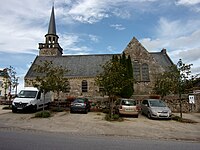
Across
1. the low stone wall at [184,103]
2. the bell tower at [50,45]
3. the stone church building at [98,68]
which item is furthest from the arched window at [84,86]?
the bell tower at [50,45]

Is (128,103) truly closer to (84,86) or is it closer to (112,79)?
(112,79)

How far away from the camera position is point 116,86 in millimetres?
17094

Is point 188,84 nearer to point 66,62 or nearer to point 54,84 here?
point 54,84

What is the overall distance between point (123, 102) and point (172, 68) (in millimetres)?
5021

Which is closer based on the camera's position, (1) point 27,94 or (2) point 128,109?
(2) point 128,109

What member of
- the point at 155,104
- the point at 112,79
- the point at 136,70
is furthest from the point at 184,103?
the point at 136,70

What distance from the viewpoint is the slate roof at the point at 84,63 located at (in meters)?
35.8

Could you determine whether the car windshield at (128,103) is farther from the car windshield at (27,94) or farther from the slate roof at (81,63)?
the slate roof at (81,63)

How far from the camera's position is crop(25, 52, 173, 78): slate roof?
3584 cm

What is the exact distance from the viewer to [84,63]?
38.3 meters

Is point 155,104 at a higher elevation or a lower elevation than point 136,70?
lower

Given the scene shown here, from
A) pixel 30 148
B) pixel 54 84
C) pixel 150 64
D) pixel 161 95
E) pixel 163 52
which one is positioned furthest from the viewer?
pixel 163 52

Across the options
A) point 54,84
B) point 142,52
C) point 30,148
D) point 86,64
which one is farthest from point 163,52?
point 30,148

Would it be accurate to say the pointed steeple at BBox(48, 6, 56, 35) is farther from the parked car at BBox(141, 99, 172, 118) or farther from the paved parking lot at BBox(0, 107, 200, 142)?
the paved parking lot at BBox(0, 107, 200, 142)
